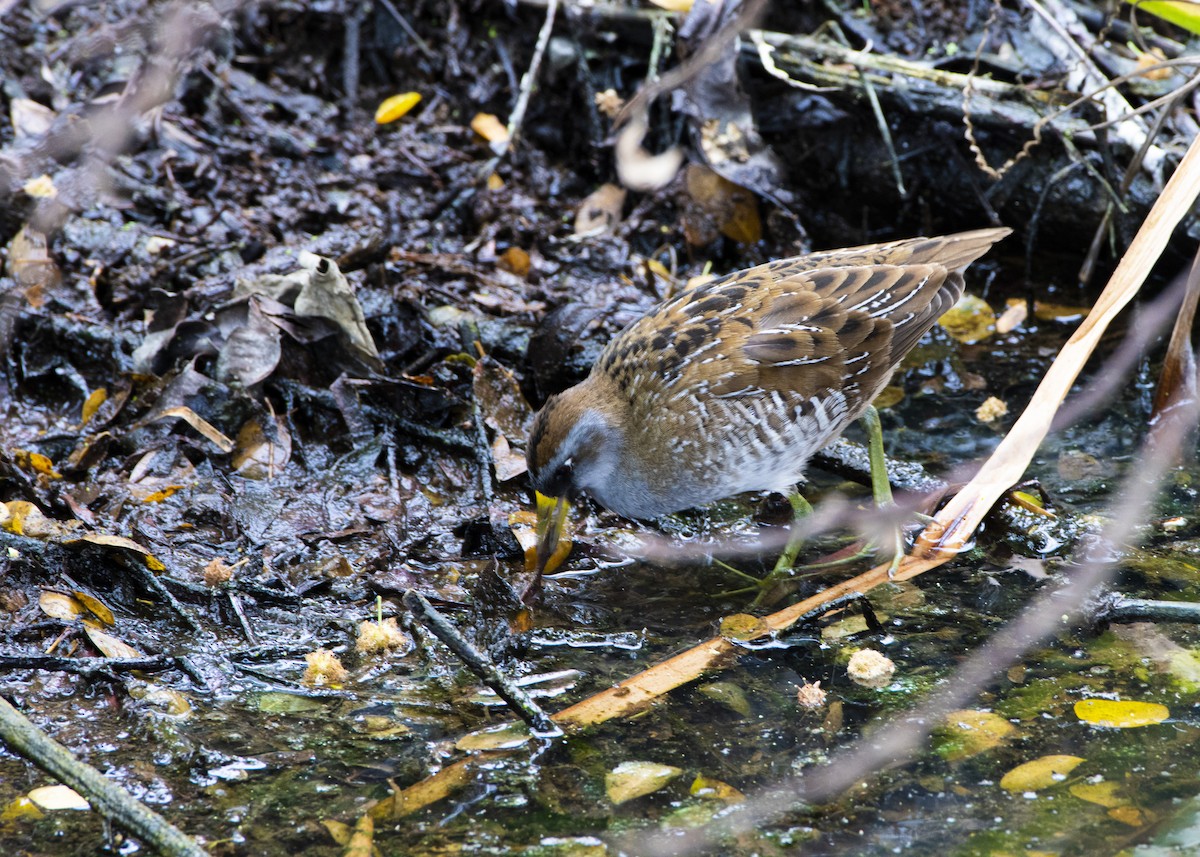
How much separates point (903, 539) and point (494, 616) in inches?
60.6

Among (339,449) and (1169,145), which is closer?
(339,449)

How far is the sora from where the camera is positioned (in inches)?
160

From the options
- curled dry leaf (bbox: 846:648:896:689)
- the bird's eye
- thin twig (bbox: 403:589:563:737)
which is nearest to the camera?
thin twig (bbox: 403:589:563:737)

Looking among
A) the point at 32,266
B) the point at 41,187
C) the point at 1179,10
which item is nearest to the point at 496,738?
the point at 32,266

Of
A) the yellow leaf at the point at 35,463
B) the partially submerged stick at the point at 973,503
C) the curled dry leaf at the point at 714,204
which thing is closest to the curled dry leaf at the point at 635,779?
the partially submerged stick at the point at 973,503

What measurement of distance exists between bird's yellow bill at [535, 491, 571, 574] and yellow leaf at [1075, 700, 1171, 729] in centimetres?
176

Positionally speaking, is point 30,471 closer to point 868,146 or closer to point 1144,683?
point 1144,683

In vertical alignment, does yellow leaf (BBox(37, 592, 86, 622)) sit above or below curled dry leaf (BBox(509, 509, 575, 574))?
above

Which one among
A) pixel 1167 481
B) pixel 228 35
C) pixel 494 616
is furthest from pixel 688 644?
pixel 228 35

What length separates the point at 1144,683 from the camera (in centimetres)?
338

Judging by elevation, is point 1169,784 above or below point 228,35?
below

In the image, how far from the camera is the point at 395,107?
21.4 ft

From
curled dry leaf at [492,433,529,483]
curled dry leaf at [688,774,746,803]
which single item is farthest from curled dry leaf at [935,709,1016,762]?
curled dry leaf at [492,433,529,483]

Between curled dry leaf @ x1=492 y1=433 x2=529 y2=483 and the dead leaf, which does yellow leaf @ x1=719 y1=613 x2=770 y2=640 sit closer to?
curled dry leaf @ x1=492 y1=433 x2=529 y2=483
